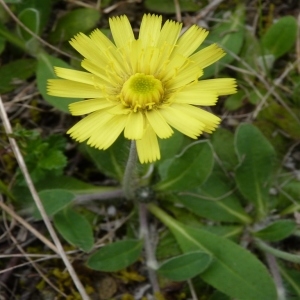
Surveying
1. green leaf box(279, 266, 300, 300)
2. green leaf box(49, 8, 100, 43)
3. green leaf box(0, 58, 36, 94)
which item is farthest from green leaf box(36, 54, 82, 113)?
green leaf box(279, 266, 300, 300)

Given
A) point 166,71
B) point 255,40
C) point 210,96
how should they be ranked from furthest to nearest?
point 255,40
point 166,71
point 210,96

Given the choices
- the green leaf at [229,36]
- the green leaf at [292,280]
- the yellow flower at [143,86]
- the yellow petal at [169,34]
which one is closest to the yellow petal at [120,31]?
the yellow flower at [143,86]

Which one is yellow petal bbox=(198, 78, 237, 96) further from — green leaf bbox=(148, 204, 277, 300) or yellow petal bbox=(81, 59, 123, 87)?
green leaf bbox=(148, 204, 277, 300)

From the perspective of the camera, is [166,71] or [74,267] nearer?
[166,71]

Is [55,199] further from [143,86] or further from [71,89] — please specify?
[143,86]

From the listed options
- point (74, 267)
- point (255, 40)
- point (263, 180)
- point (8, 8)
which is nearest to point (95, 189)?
point (74, 267)

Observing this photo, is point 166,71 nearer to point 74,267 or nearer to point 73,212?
point 73,212

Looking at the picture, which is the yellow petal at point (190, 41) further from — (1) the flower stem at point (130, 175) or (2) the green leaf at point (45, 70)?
(2) the green leaf at point (45, 70)
